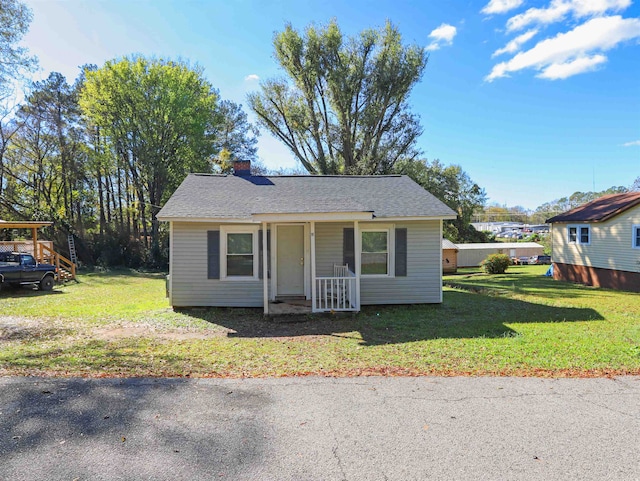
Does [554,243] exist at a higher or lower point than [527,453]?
higher

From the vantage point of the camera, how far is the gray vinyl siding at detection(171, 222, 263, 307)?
10195mm

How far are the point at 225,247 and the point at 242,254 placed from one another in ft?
1.57

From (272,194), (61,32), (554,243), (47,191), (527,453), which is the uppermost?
(61,32)

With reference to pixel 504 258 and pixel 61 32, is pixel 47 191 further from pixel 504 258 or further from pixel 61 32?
pixel 504 258

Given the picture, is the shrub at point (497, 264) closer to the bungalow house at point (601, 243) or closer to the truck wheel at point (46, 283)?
the bungalow house at point (601, 243)

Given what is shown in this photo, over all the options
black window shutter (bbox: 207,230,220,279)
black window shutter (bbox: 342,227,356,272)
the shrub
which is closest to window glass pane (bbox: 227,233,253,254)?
black window shutter (bbox: 207,230,220,279)

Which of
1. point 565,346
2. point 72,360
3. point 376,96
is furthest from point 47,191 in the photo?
point 565,346

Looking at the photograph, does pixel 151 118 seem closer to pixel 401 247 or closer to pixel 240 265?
pixel 240 265

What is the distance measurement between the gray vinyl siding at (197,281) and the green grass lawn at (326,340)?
0.33 m

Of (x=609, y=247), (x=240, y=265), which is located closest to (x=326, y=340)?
(x=240, y=265)

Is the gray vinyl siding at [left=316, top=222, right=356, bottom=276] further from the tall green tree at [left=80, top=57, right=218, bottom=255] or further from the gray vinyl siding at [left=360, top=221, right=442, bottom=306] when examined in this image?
the tall green tree at [left=80, top=57, right=218, bottom=255]

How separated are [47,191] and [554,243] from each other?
1339 inches

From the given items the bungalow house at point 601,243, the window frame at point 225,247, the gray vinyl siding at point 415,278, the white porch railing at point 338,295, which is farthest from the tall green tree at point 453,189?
the window frame at point 225,247

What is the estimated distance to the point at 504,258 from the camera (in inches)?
1046
